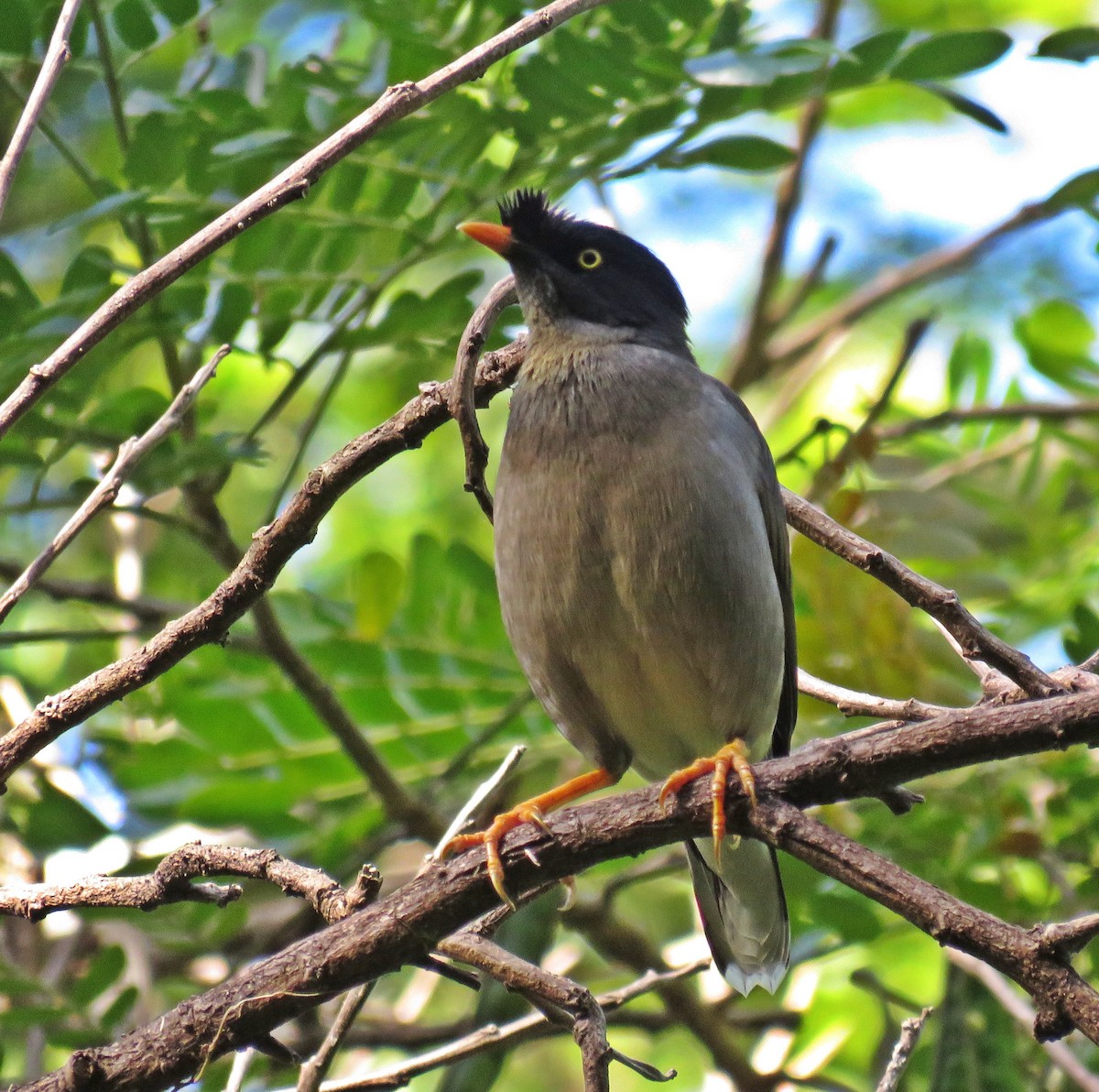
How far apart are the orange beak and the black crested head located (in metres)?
0.03

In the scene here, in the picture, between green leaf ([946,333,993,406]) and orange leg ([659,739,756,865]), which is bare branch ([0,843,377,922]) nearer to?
orange leg ([659,739,756,865])

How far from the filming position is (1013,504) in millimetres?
5266

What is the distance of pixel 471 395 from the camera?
2896 millimetres

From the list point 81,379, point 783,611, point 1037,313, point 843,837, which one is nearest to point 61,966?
point 81,379

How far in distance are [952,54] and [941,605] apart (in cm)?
174

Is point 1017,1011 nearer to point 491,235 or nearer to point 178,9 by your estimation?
point 491,235

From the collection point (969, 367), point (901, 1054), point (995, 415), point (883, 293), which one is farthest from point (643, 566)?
point (883, 293)

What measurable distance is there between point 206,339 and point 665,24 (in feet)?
5.18

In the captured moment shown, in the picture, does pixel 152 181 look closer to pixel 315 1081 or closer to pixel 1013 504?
pixel 315 1081

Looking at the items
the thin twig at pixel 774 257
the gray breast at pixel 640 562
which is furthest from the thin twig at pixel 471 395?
the thin twig at pixel 774 257

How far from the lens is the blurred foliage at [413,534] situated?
3768 millimetres

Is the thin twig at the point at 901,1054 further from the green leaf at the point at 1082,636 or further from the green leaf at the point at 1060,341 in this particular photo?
the green leaf at the point at 1060,341

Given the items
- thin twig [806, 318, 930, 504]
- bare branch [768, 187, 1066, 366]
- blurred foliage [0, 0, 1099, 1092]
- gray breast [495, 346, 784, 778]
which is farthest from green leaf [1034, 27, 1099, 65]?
bare branch [768, 187, 1066, 366]

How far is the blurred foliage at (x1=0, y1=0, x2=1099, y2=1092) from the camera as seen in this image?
377 centimetres
